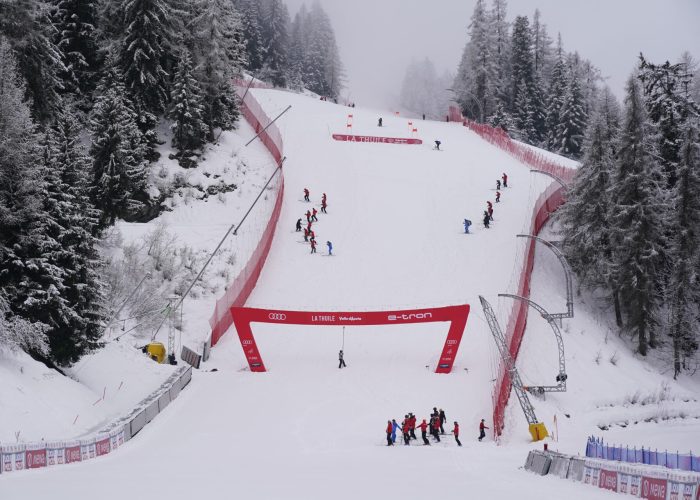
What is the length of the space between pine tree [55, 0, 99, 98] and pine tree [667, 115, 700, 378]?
36.4 m

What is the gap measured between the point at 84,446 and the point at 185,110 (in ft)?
102

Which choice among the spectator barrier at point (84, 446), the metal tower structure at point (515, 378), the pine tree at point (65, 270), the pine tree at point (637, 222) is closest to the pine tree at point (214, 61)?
the pine tree at point (65, 270)

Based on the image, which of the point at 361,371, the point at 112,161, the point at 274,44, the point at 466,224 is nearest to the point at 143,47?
the point at 112,161

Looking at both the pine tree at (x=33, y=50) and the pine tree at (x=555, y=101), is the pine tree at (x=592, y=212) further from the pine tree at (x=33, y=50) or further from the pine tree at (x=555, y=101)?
the pine tree at (x=555, y=101)

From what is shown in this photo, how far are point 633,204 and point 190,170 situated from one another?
26828mm

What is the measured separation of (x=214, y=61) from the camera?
148ft

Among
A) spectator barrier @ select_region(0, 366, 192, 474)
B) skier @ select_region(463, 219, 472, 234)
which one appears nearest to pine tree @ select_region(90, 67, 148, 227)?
spectator barrier @ select_region(0, 366, 192, 474)

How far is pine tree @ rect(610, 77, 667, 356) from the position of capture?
104ft

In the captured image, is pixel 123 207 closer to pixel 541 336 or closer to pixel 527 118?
pixel 541 336

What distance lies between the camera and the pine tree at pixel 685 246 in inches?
1218

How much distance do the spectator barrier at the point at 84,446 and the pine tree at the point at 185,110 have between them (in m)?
25.0

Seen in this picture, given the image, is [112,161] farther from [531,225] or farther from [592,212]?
[592,212]

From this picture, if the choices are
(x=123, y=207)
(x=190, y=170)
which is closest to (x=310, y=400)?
(x=123, y=207)

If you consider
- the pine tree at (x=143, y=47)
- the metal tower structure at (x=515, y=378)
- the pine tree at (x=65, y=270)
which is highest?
the pine tree at (x=143, y=47)
